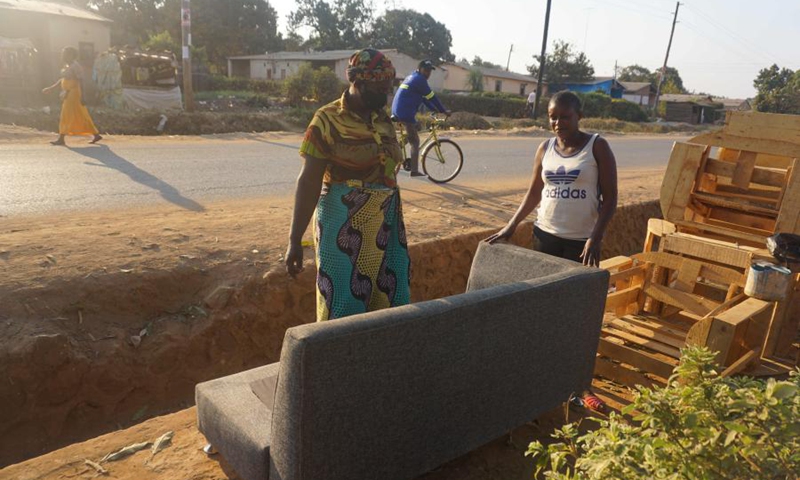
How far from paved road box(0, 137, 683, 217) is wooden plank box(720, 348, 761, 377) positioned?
578 centimetres

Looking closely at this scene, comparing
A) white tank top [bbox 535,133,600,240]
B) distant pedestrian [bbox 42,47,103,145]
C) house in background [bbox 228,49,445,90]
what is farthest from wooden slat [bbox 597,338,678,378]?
house in background [bbox 228,49,445,90]

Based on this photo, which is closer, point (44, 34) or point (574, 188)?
point (574, 188)

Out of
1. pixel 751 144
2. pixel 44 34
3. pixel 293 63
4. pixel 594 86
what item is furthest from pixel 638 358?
pixel 594 86

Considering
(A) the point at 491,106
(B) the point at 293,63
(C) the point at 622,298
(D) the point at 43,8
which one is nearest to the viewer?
(C) the point at 622,298

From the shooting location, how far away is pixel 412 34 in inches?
2611

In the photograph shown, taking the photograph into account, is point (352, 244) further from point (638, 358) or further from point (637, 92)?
point (637, 92)

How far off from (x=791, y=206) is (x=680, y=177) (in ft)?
2.56

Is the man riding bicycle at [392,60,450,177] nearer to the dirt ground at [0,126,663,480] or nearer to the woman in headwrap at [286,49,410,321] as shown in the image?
the dirt ground at [0,126,663,480]

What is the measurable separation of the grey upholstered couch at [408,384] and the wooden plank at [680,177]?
175cm

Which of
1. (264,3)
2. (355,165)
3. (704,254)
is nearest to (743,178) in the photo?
(704,254)

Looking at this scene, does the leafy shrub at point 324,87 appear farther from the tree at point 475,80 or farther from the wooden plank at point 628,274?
the tree at point 475,80

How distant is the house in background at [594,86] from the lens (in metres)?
55.2

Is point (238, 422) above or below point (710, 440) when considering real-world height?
below

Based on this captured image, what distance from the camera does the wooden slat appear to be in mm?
3895
